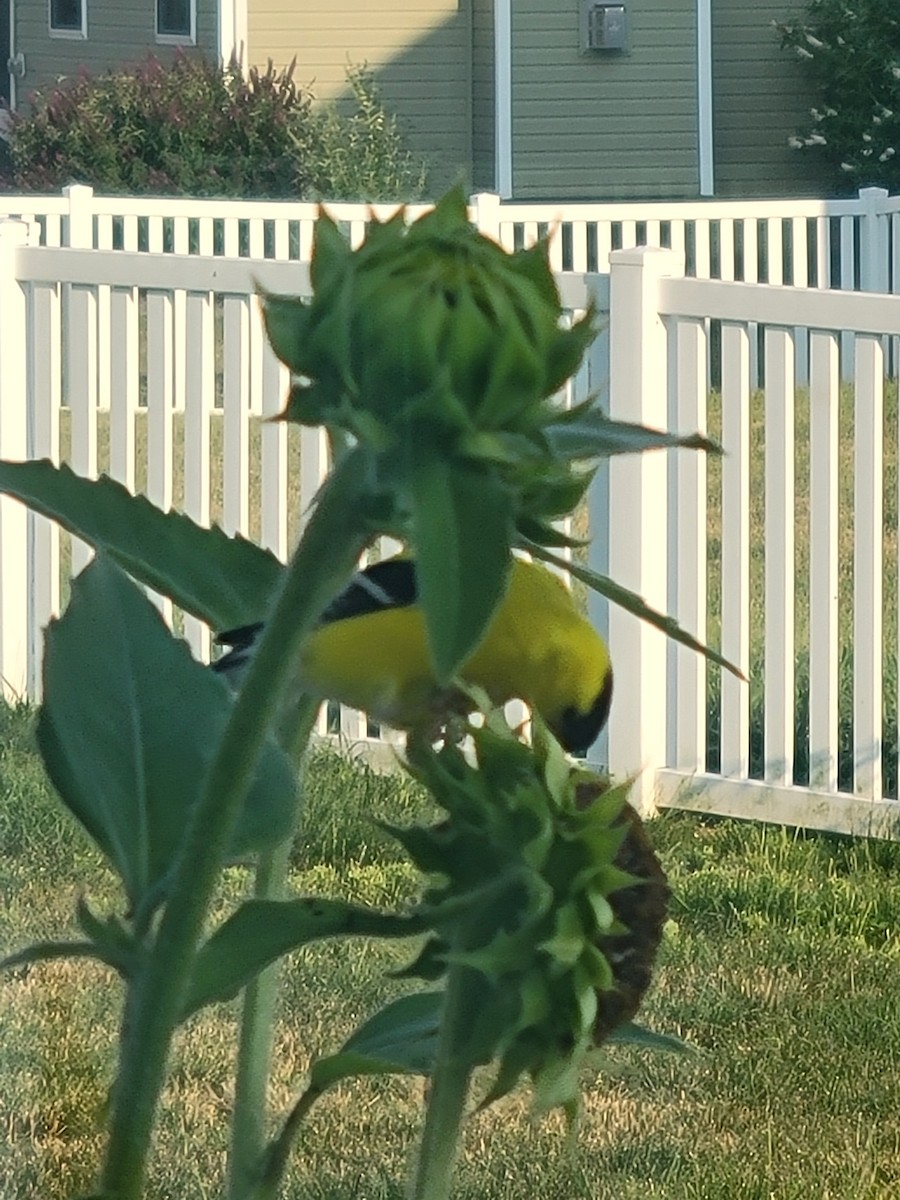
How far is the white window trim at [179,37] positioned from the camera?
5.51 meters

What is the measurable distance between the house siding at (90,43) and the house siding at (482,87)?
5.17 feet

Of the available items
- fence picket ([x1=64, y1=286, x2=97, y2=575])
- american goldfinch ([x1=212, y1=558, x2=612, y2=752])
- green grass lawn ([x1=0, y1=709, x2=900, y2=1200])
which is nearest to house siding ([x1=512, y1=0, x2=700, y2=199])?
fence picket ([x1=64, y1=286, x2=97, y2=575])

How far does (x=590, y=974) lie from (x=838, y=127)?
20.5 feet

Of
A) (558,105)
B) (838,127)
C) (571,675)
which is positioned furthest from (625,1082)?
(558,105)

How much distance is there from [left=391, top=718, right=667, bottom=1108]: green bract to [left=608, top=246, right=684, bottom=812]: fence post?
101 inches

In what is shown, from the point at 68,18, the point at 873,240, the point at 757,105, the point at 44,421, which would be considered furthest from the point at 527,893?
the point at 757,105

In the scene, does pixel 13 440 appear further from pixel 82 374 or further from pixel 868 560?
pixel 868 560

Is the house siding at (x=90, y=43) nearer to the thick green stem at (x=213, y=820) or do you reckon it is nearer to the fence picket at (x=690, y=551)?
the fence picket at (x=690, y=551)

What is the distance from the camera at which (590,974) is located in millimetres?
274

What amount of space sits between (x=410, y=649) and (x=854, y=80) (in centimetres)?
590

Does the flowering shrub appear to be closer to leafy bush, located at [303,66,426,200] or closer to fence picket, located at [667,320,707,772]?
leafy bush, located at [303,66,426,200]

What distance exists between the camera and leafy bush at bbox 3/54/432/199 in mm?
5984

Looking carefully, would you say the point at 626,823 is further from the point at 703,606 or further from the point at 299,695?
the point at 703,606

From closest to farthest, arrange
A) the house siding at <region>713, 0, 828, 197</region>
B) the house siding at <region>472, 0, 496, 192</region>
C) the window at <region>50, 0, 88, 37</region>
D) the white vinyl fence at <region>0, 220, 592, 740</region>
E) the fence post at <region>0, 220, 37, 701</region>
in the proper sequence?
the fence post at <region>0, 220, 37, 701</region> < the white vinyl fence at <region>0, 220, 592, 740</region> < the window at <region>50, 0, 88, 37</region> < the house siding at <region>713, 0, 828, 197</region> < the house siding at <region>472, 0, 496, 192</region>
